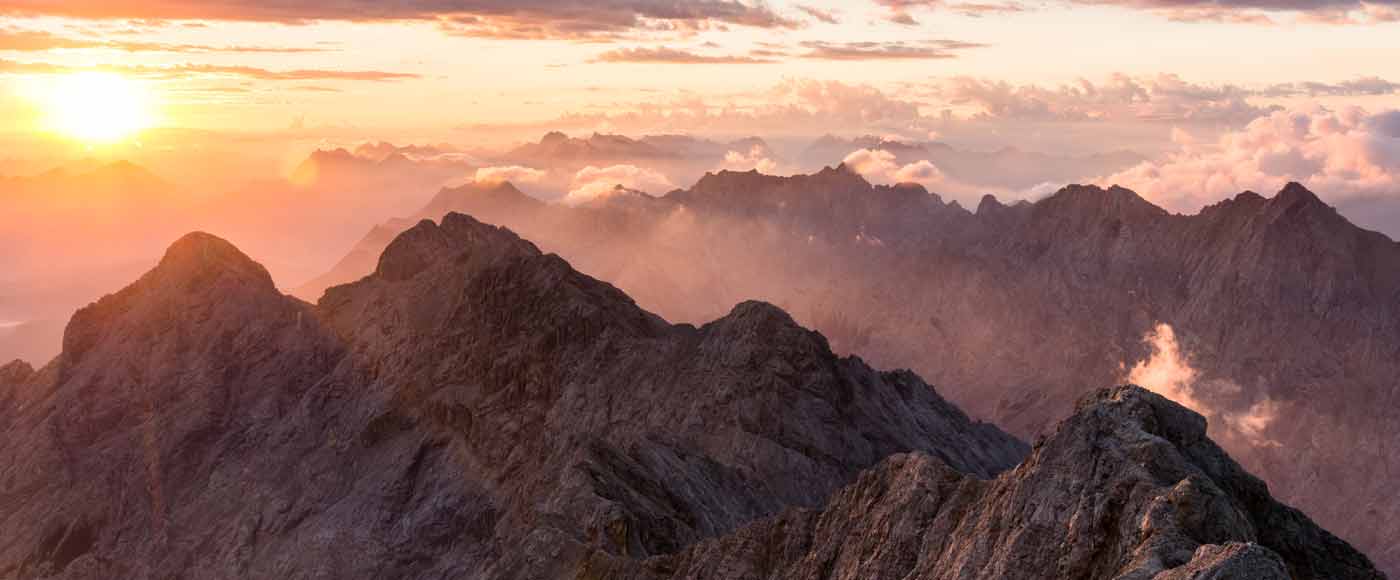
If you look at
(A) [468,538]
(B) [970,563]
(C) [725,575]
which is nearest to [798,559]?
(C) [725,575]

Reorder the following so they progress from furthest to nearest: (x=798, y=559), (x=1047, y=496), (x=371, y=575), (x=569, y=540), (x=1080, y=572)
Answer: (x=371, y=575) < (x=569, y=540) < (x=798, y=559) < (x=1047, y=496) < (x=1080, y=572)

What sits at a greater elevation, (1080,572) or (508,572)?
(1080,572)

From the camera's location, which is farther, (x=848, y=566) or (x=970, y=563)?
(x=848, y=566)

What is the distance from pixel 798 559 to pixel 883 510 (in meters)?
12.0

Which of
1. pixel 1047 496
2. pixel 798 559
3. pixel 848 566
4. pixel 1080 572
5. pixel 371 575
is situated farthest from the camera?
pixel 371 575

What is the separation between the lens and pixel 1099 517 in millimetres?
77438

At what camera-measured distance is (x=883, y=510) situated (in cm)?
10244

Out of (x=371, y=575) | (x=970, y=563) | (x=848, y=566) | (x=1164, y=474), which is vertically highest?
(x=1164, y=474)

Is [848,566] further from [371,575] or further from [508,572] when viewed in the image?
[371,575]

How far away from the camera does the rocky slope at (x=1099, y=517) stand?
73000 mm

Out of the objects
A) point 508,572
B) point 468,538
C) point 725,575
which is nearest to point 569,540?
point 508,572

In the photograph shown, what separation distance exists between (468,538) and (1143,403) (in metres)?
125

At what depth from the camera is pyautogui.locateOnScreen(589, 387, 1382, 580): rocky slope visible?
73000 millimetres

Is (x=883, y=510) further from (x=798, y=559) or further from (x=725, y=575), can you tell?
(x=725, y=575)
